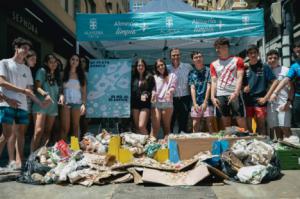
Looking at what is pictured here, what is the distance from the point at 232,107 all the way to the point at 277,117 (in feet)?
2.57

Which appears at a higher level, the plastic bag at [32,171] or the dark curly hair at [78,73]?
the dark curly hair at [78,73]

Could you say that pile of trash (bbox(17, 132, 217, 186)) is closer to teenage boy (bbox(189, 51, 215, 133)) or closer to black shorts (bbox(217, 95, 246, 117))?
black shorts (bbox(217, 95, 246, 117))

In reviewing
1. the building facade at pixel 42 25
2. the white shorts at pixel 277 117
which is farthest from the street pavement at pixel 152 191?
the building facade at pixel 42 25

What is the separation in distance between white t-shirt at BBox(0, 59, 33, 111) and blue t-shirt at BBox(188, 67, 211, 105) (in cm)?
295

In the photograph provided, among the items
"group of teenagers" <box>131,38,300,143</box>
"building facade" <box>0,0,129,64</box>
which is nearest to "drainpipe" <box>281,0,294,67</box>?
"group of teenagers" <box>131,38,300,143</box>

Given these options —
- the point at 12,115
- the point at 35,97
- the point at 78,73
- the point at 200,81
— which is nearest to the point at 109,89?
the point at 78,73

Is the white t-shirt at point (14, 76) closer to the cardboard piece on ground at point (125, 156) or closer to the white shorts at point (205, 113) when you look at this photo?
the cardboard piece on ground at point (125, 156)

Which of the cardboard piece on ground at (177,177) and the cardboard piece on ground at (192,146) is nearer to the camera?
the cardboard piece on ground at (177,177)

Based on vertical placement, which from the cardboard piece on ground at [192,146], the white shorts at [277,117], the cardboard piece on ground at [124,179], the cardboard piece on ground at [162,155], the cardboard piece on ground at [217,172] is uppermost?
the white shorts at [277,117]

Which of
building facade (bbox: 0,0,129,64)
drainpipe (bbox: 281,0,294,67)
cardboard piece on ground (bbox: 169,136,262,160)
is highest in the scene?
building facade (bbox: 0,0,129,64)

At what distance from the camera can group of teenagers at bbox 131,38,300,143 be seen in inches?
250

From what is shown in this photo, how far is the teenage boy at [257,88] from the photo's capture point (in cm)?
655

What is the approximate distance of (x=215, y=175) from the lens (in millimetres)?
4926

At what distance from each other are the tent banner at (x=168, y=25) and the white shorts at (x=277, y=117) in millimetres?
2386
